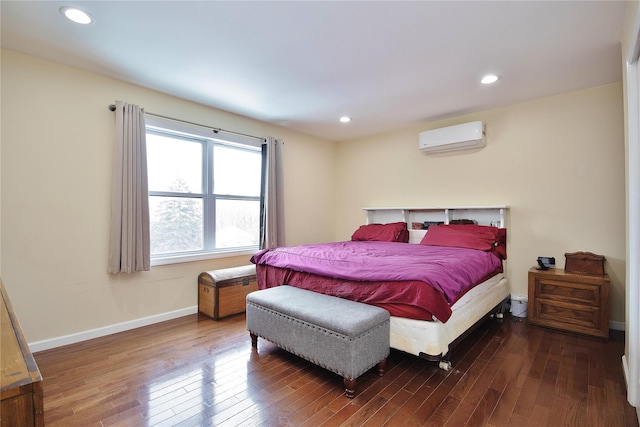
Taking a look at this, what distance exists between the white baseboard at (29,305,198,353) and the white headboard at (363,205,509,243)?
113 inches

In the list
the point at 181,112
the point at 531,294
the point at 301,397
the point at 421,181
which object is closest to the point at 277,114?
the point at 181,112

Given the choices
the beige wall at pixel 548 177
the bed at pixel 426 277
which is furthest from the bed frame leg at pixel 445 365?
the beige wall at pixel 548 177

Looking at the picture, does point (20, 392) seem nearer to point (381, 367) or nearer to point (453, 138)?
point (381, 367)

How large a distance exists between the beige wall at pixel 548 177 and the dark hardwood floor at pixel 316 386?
1000 millimetres

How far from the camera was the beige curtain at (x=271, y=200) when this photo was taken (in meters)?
3.98

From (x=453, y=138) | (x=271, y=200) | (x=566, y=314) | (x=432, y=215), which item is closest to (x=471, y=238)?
(x=432, y=215)

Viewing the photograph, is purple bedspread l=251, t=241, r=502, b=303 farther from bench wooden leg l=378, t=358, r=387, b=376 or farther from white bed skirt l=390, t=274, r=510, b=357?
bench wooden leg l=378, t=358, r=387, b=376

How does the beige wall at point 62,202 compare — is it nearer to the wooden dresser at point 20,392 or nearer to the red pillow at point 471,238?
the wooden dresser at point 20,392

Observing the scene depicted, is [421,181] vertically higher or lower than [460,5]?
lower

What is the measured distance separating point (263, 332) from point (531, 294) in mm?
2611

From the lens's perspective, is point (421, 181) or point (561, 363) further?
point (421, 181)

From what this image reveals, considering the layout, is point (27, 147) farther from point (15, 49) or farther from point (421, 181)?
point (421, 181)

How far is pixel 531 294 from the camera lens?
2.96 m

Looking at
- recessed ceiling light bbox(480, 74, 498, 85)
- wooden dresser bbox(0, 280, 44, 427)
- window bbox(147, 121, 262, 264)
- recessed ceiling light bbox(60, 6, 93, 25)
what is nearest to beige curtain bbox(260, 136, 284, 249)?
window bbox(147, 121, 262, 264)
